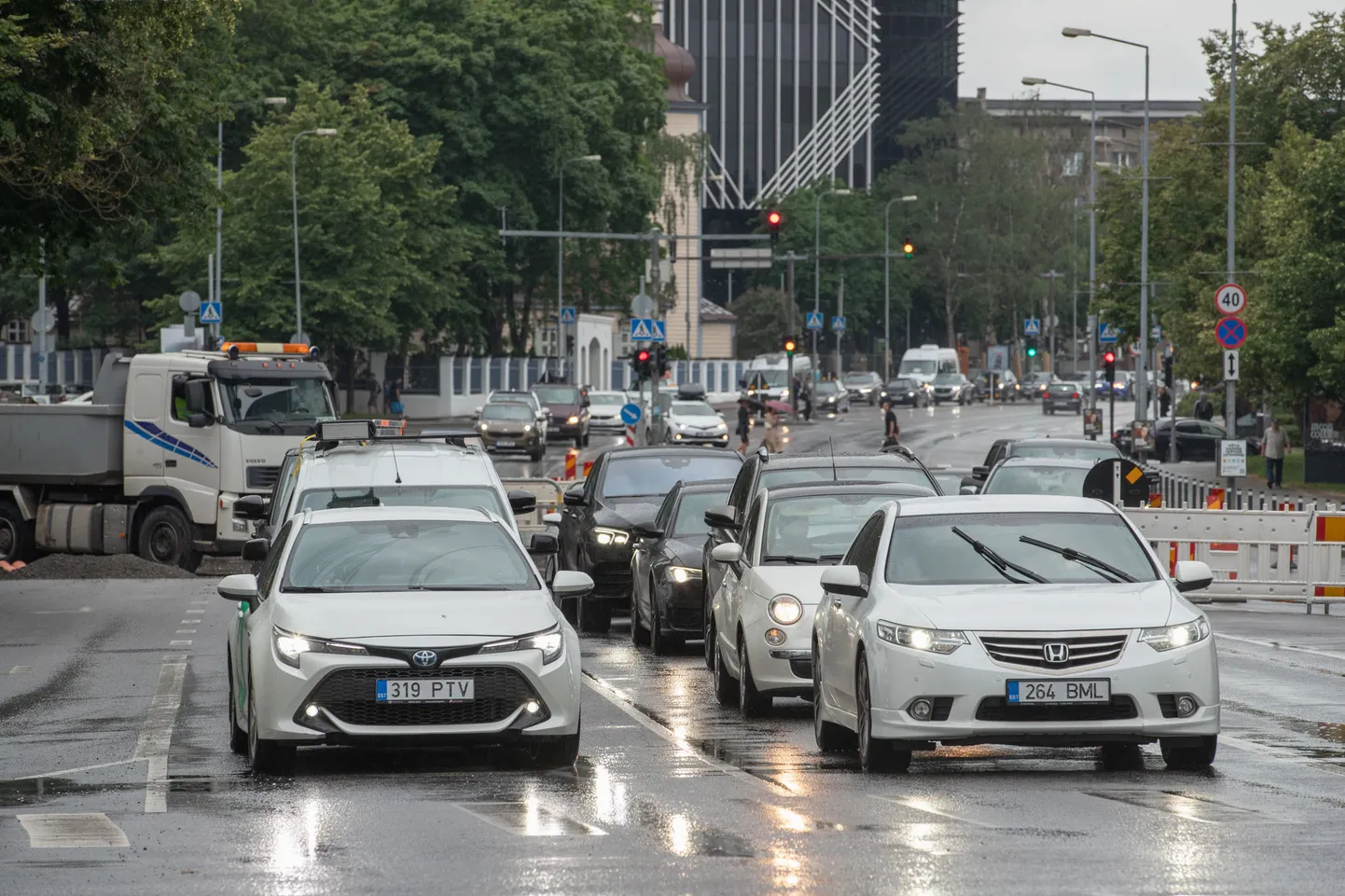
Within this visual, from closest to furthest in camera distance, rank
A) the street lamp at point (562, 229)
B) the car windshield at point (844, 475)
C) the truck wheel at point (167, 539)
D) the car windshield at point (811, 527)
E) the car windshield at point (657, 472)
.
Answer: the car windshield at point (811, 527) < the car windshield at point (844, 475) < the car windshield at point (657, 472) < the truck wheel at point (167, 539) < the street lamp at point (562, 229)

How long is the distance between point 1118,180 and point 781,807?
2554 inches

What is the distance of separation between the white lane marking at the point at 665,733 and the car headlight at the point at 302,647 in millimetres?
1876

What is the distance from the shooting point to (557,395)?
7419 centimetres

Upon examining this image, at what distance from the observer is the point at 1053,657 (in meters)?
11.5

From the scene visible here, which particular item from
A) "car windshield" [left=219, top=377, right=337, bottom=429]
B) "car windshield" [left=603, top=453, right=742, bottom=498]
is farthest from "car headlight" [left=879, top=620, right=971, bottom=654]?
"car windshield" [left=219, top=377, right=337, bottom=429]

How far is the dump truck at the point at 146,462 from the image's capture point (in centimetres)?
3152

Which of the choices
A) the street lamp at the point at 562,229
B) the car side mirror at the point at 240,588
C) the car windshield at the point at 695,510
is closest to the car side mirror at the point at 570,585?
the car side mirror at the point at 240,588

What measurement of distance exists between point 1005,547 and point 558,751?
2476mm

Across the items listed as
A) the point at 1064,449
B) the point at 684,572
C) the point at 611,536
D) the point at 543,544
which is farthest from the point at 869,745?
the point at 1064,449

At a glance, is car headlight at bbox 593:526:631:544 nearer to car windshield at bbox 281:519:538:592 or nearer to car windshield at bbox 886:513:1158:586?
car windshield at bbox 281:519:538:592

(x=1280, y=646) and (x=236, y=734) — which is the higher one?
(x=236, y=734)

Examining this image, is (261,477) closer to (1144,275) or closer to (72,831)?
(72,831)

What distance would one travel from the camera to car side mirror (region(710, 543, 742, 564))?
1591 cm

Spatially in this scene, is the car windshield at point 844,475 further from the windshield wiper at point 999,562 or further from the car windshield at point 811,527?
the windshield wiper at point 999,562
